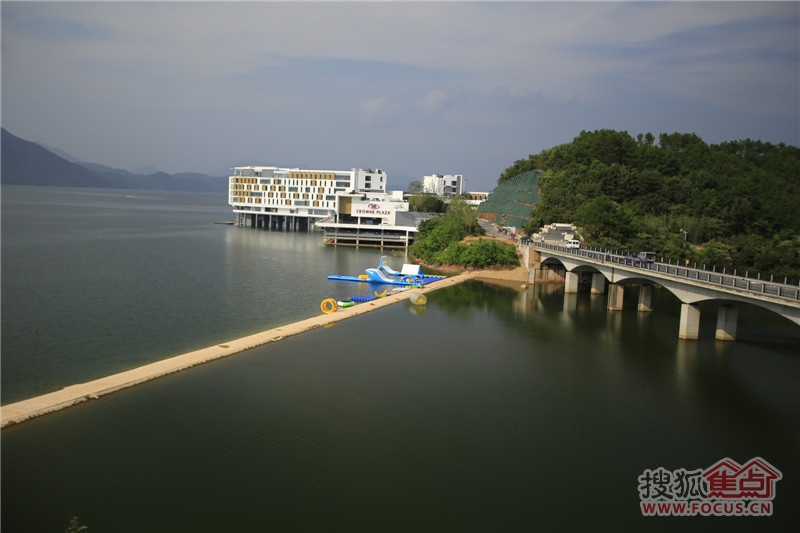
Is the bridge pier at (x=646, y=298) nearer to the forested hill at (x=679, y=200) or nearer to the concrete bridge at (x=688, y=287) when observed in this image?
the concrete bridge at (x=688, y=287)

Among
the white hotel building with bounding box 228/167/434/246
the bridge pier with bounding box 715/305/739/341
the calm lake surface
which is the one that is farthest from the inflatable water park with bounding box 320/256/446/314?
the white hotel building with bounding box 228/167/434/246

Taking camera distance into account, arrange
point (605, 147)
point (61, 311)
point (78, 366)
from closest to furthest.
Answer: point (78, 366) → point (61, 311) → point (605, 147)

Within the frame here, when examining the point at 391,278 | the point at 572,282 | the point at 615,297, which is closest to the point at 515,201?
the point at 572,282

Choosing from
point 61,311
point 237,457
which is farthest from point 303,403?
point 61,311

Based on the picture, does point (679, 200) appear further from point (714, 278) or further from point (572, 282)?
point (714, 278)

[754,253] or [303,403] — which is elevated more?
[754,253]

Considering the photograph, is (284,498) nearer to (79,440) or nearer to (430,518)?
(430,518)

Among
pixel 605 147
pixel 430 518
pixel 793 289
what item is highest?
pixel 605 147

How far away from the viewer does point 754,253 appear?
150 ft

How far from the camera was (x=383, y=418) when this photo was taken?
19.8 m

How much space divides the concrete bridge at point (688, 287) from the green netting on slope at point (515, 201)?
31908mm

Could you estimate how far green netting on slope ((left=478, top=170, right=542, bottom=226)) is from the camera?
85500mm

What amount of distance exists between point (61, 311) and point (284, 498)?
2570 cm

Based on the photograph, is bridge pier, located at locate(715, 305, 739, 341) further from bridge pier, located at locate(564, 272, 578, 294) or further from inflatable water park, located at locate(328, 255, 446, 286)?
inflatable water park, located at locate(328, 255, 446, 286)
